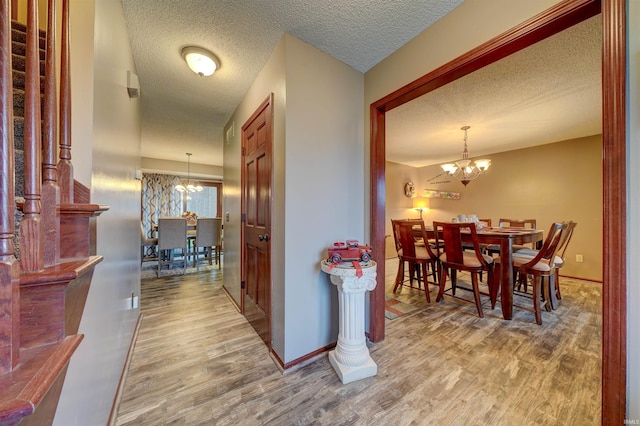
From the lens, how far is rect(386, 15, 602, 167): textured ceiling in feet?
5.96

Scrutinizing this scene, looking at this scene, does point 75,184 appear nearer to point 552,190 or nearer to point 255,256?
point 255,256

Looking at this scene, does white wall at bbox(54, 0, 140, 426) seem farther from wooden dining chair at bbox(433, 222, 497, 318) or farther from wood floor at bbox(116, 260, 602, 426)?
wooden dining chair at bbox(433, 222, 497, 318)

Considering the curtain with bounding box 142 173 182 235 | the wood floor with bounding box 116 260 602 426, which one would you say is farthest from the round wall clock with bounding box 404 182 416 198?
the curtain with bounding box 142 173 182 235

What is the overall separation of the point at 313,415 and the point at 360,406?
280mm

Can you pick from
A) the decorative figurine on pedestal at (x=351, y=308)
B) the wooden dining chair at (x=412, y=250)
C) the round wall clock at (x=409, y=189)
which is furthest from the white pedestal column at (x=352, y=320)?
the round wall clock at (x=409, y=189)

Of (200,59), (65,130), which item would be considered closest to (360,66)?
(200,59)

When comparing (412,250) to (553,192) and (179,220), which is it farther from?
(179,220)

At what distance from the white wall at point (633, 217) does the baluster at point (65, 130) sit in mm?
1960

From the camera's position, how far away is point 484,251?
3.41 metres

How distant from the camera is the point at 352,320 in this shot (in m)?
1.57

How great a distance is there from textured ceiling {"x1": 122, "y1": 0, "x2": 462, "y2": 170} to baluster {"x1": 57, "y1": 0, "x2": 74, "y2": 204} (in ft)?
3.49

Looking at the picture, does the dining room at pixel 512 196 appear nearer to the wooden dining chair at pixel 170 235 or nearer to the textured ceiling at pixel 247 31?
the textured ceiling at pixel 247 31

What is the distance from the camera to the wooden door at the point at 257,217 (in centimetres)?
186

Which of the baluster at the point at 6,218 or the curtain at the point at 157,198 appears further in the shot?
the curtain at the point at 157,198
